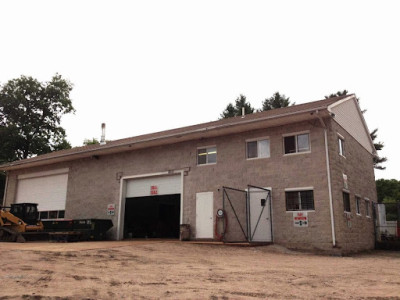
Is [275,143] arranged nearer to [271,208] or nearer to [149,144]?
[271,208]

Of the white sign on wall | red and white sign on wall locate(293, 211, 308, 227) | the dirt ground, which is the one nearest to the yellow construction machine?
the white sign on wall

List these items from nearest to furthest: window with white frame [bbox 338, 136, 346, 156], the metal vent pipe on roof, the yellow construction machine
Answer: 1. window with white frame [bbox 338, 136, 346, 156]
2. the yellow construction machine
3. the metal vent pipe on roof

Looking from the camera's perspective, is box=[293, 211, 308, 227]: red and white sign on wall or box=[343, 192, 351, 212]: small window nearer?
box=[293, 211, 308, 227]: red and white sign on wall

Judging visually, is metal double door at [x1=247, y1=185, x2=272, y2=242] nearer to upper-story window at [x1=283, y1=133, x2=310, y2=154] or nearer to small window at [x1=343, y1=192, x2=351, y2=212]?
upper-story window at [x1=283, y1=133, x2=310, y2=154]

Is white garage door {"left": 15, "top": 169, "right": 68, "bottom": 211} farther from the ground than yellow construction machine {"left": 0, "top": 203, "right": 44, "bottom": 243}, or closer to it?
farther from the ground

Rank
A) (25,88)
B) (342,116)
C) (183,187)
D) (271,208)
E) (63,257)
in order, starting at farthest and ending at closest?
(25,88) → (183,187) → (342,116) → (271,208) → (63,257)

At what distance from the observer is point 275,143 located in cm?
1603

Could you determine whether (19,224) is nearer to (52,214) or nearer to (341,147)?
(52,214)

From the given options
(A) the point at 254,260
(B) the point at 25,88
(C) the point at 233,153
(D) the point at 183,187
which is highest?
(B) the point at 25,88

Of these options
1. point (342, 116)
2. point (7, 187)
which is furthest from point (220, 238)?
point (7, 187)

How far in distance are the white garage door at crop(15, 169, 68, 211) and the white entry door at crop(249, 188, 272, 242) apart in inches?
528

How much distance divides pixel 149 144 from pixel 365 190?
1179 cm

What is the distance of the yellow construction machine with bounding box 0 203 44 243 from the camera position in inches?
709

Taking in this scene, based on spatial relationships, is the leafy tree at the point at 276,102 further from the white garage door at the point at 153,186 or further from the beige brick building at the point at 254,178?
the white garage door at the point at 153,186
